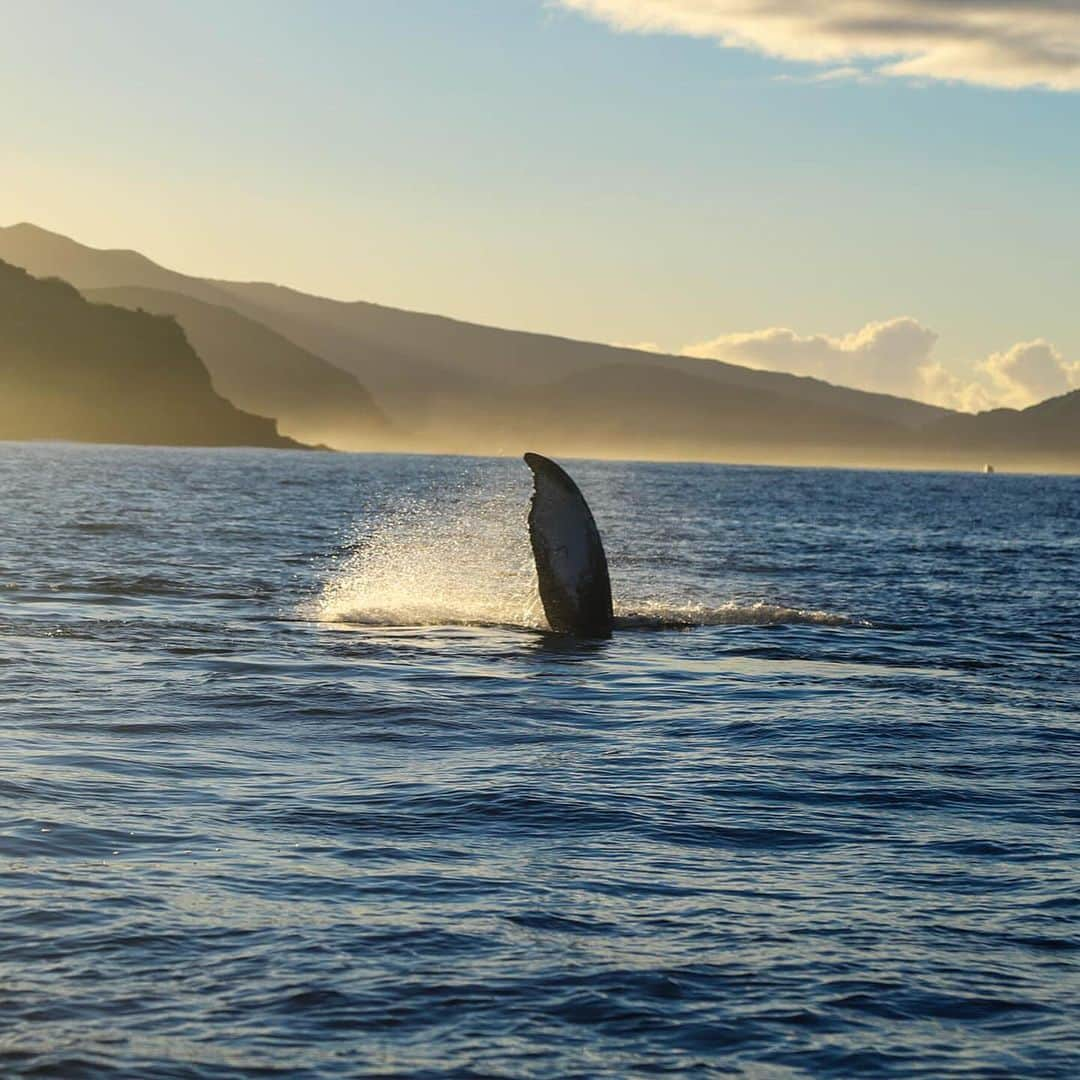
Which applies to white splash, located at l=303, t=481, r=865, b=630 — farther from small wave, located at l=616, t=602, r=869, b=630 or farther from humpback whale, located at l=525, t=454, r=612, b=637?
humpback whale, located at l=525, t=454, r=612, b=637

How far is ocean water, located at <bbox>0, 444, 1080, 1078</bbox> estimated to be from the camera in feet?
25.8

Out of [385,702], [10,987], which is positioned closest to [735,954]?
[10,987]

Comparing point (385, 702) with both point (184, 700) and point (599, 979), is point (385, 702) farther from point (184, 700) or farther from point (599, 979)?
point (599, 979)

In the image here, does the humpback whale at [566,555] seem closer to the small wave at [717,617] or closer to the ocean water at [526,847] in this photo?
the ocean water at [526,847]

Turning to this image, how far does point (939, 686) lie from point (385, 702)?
666 cm

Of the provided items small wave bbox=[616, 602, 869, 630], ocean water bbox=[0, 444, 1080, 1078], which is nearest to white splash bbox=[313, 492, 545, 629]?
ocean water bbox=[0, 444, 1080, 1078]

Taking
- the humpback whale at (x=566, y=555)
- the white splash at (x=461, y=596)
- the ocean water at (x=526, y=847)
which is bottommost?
the ocean water at (x=526, y=847)

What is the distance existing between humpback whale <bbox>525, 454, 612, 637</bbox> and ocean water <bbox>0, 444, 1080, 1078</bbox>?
0.47 meters

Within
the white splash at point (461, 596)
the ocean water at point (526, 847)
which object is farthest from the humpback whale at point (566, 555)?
the white splash at point (461, 596)

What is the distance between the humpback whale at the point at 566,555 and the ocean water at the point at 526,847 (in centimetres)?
47

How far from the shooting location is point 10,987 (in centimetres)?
815

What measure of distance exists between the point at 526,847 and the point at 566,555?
11559 mm

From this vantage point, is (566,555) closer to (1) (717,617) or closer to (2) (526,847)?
(1) (717,617)

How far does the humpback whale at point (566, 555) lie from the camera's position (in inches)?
874
